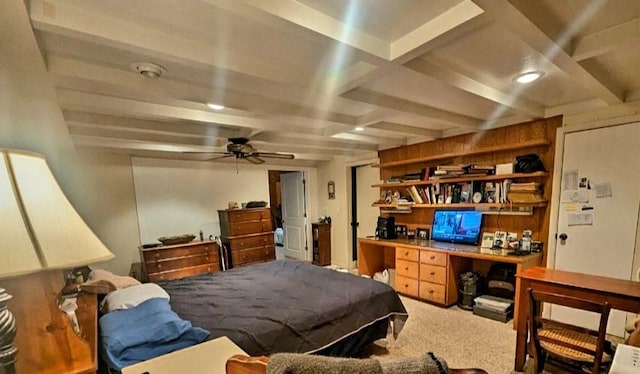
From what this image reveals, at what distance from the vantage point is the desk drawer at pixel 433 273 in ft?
11.4

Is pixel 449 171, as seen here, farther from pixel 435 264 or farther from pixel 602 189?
pixel 602 189

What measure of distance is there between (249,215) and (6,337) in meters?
4.45

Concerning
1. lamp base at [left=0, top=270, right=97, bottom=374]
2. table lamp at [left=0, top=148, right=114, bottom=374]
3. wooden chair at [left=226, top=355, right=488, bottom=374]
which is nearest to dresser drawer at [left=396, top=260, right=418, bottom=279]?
wooden chair at [left=226, top=355, right=488, bottom=374]

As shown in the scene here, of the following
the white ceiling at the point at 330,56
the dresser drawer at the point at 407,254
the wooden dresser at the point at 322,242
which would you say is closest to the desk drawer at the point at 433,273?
the dresser drawer at the point at 407,254

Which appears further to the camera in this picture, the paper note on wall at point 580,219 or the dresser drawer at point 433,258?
the dresser drawer at point 433,258

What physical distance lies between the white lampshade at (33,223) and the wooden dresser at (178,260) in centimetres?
395

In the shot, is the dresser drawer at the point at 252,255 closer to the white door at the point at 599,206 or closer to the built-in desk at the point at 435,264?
the built-in desk at the point at 435,264

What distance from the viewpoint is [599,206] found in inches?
108

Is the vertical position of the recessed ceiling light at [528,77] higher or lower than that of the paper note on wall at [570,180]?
higher

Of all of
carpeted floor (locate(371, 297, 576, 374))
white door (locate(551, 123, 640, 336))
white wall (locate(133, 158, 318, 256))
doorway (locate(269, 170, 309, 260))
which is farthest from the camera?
doorway (locate(269, 170, 309, 260))

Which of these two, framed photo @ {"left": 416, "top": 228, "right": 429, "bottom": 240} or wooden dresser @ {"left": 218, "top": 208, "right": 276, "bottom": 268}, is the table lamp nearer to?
framed photo @ {"left": 416, "top": 228, "right": 429, "bottom": 240}

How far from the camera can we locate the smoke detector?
1.62 m

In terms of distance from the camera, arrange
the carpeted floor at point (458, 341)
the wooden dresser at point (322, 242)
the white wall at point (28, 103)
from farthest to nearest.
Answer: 1. the wooden dresser at point (322, 242)
2. the carpeted floor at point (458, 341)
3. the white wall at point (28, 103)

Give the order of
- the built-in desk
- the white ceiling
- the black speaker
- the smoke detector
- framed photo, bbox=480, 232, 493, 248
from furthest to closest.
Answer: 1. the black speaker
2. framed photo, bbox=480, 232, 493, 248
3. the built-in desk
4. the smoke detector
5. the white ceiling
